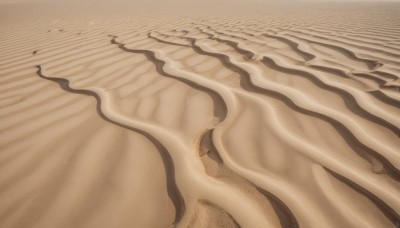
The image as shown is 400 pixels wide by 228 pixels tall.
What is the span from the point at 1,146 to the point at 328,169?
4.90 ft

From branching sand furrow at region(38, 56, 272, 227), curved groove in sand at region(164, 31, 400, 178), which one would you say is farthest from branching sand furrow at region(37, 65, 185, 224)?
curved groove in sand at region(164, 31, 400, 178)

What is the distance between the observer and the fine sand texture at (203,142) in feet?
3.39

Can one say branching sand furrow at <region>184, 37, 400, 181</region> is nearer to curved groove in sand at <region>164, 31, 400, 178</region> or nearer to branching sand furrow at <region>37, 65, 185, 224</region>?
curved groove in sand at <region>164, 31, 400, 178</region>

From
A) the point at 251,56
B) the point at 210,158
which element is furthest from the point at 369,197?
the point at 251,56

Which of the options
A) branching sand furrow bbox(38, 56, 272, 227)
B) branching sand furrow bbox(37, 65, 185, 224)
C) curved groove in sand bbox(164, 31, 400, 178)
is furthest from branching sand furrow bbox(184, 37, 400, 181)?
branching sand furrow bbox(37, 65, 185, 224)

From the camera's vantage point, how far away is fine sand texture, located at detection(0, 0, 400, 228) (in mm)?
1032

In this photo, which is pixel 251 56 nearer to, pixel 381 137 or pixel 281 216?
pixel 381 137

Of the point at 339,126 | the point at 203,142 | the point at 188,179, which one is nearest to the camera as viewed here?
the point at 188,179

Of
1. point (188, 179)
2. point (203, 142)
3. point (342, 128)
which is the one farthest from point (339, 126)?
point (188, 179)

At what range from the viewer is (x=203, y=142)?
1.41m

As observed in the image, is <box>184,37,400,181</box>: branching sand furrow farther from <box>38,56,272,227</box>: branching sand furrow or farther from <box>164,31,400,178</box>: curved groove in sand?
<box>38,56,272,227</box>: branching sand furrow

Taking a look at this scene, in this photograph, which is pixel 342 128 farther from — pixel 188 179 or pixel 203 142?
pixel 188 179

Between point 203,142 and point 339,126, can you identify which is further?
point 339,126

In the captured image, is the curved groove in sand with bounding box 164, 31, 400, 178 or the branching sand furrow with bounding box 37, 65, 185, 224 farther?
the curved groove in sand with bounding box 164, 31, 400, 178
